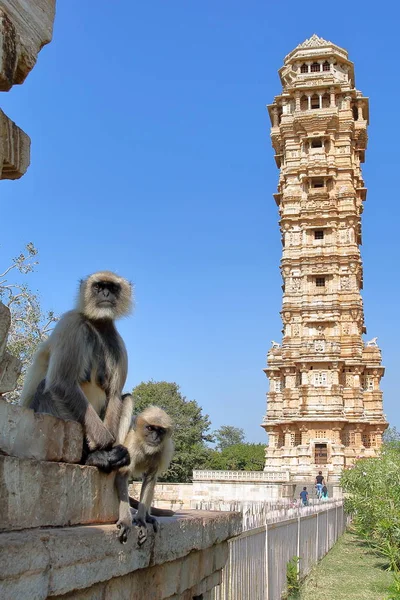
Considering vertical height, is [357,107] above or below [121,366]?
above

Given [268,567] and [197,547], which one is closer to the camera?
[197,547]

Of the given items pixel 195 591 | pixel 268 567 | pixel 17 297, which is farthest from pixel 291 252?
pixel 195 591

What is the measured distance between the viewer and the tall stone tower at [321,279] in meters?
34.2

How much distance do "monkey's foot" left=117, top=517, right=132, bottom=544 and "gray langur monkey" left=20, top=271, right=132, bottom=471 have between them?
0.24m

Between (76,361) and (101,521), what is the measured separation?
2.40 feet

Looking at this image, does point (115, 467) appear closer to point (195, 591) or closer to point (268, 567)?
point (195, 591)

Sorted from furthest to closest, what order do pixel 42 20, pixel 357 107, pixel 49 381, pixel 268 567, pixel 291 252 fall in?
1. pixel 357 107
2. pixel 291 252
3. pixel 268 567
4. pixel 49 381
5. pixel 42 20

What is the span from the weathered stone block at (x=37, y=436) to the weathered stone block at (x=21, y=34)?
1.23 m

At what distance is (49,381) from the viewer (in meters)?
2.86

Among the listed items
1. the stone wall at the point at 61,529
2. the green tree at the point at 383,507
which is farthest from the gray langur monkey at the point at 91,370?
the green tree at the point at 383,507

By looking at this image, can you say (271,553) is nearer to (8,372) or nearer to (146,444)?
(146,444)

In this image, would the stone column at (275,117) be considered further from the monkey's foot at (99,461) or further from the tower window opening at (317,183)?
the monkey's foot at (99,461)

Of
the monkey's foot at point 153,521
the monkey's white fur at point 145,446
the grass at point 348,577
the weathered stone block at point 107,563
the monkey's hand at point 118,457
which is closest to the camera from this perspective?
the weathered stone block at point 107,563

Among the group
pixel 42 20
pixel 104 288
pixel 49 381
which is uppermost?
pixel 42 20
